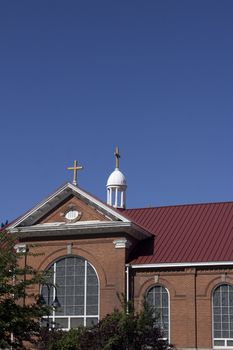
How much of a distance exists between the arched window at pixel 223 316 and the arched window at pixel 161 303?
248 centimetres

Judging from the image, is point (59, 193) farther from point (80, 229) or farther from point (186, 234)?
point (186, 234)

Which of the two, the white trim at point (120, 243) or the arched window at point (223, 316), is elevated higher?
the white trim at point (120, 243)

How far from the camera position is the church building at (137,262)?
35.9m

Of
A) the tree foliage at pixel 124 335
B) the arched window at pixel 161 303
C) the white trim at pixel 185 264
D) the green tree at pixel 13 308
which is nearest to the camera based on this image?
the green tree at pixel 13 308

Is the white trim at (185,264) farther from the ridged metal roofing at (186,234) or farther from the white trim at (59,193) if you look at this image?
the white trim at (59,193)

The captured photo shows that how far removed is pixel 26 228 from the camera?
39.6m

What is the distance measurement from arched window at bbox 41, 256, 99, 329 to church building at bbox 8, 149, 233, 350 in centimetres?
5

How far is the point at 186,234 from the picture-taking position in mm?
39156

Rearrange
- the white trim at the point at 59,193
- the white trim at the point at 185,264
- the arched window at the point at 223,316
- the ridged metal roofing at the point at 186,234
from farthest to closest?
the white trim at the point at 59,193
the ridged metal roofing at the point at 186,234
the white trim at the point at 185,264
the arched window at the point at 223,316

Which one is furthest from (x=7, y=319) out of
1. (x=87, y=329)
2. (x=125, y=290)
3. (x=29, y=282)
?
(x=125, y=290)

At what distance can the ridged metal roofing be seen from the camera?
36.9 meters

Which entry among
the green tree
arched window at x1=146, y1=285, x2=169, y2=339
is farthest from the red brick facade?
the green tree

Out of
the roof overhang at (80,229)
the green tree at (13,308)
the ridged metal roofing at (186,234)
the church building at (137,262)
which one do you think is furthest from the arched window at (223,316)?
the green tree at (13,308)

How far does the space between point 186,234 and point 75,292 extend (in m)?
6.74
